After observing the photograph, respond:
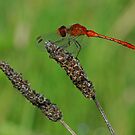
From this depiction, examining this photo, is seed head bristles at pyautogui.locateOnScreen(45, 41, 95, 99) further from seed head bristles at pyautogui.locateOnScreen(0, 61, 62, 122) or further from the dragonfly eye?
the dragonfly eye

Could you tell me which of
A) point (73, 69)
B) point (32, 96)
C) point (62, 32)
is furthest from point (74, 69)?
point (62, 32)

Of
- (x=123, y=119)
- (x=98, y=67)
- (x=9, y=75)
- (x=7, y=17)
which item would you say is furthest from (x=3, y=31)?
(x=9, y=75)

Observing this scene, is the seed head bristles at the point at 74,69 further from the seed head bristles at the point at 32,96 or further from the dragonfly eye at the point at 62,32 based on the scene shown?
the dragonfly eye at the point at 62,32

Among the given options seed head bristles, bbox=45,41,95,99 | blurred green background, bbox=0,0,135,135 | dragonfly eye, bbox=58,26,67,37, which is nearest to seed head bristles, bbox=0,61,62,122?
seed head bristles, bbox=45,41,95,99

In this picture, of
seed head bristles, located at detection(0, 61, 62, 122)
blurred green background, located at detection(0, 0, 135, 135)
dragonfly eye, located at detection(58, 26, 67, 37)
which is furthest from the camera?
blurred green background, located at detection(0, 0, 135, 135)

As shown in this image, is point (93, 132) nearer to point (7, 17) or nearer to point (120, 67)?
point (120, 67)
